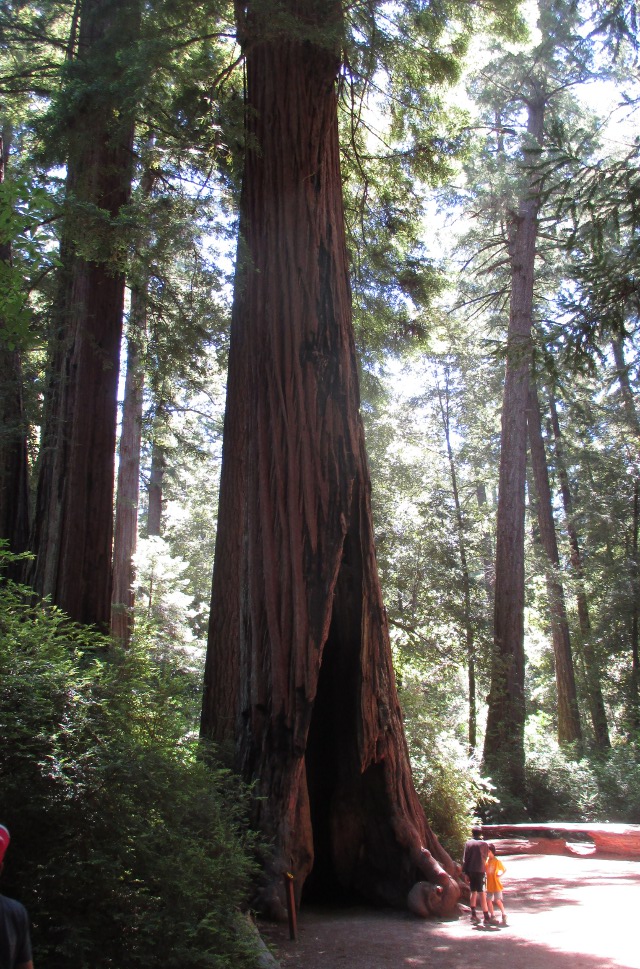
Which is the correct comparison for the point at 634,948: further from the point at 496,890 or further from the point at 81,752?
the point at 81,752

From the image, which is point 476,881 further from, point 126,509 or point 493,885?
point 126,509

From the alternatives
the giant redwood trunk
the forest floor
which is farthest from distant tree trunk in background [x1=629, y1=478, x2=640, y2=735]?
the giant redwood trunk

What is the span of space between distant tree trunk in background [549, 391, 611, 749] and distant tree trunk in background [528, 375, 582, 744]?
80 cm

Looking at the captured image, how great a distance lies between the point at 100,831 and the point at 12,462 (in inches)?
248

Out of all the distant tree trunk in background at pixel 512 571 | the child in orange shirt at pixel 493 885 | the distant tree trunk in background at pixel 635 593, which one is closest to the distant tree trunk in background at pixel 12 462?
the child in orange shirt at pixel 493 885

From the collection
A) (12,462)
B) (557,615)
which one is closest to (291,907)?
(12,462)

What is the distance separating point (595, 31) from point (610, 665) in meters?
17.8

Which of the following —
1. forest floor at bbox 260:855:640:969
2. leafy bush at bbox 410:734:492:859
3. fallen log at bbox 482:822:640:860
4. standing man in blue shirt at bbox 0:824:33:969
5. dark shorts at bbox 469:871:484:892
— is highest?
standing man in blue shirt at bbox 0:824:33:969

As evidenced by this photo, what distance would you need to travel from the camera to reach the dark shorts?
23.2 ft

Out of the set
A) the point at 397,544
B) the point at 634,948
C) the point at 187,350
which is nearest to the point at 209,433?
the point at 397,544

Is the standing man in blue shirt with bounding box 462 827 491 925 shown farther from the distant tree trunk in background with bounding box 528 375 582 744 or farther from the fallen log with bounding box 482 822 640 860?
the distant tree trunk in background with bounding box 528 375 582 744

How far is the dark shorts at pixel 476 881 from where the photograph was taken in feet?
23.2

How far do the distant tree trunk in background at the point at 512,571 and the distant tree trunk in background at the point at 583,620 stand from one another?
12.9 feet

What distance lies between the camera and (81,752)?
4082 mm
